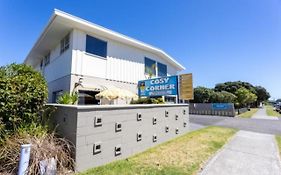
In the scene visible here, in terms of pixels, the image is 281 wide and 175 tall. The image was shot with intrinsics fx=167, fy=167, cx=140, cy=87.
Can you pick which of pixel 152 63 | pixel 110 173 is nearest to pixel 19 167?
pixel 110 173

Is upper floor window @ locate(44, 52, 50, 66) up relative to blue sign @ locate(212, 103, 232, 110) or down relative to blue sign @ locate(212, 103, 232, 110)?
up

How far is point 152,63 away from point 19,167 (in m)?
14.6

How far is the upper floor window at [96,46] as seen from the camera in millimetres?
11211

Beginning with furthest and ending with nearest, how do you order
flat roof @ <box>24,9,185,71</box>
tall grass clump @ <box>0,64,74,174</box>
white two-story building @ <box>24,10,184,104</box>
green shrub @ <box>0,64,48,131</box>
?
white two-story building @ <box>24,10,184,104</box>, flat roof @ <box>24,9,185,71</box>, green shrub @ <box>0,64,48,131</box>, tall grass clump @ <box>0,64,74,174</box>

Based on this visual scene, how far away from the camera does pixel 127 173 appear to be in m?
4.53

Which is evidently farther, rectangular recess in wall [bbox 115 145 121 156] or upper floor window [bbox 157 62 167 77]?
upper floor window [bbox 157 62 167 77]

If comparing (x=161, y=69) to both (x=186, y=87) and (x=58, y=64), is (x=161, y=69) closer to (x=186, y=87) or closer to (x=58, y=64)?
(x=186, y=87)

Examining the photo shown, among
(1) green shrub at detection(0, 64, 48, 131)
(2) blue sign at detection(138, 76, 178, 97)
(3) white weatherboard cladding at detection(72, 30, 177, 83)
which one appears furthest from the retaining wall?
(1) green shrub at detection(0, 64, 48, 131)

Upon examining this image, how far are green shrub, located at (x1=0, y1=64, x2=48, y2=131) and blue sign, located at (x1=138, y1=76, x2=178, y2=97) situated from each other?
6.53 metres

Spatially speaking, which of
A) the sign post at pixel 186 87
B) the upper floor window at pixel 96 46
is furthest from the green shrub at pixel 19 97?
the sign post at pixel 186 87

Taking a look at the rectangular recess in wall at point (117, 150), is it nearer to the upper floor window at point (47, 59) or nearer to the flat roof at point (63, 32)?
the flat roof at point (63, 32)

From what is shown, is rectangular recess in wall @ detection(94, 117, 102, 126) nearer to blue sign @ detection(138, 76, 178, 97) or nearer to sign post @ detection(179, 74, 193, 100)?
blue sign @ detection(138, 76, 178, 97)

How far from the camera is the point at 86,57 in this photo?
10.9 meters

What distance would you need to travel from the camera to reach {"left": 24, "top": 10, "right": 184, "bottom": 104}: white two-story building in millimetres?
10320
